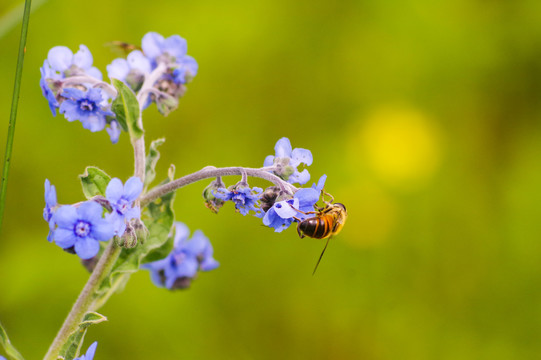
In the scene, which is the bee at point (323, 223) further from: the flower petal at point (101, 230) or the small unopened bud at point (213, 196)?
the flower petal at point (101, 230)

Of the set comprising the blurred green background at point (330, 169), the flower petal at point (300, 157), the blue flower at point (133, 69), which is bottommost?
the blurred green background at point (330, 169)

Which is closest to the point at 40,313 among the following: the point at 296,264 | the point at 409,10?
the point at 296,264

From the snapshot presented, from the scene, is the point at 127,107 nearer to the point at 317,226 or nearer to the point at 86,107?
the point at 86,107

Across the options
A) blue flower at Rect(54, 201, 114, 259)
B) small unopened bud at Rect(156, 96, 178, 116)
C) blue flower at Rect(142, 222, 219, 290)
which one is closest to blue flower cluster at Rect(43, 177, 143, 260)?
blue flower at Rect(54, 201, 114, 259)

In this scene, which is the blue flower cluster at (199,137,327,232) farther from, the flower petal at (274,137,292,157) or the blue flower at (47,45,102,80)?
the blue flower at (47,45,102,80)

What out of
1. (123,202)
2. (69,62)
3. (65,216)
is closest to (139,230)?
(123,202)

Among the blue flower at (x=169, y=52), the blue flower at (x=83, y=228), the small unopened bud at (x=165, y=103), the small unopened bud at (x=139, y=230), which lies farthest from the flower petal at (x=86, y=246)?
the blue flower at (x=169, y=52)

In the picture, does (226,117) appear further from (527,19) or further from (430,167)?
(527,19)
